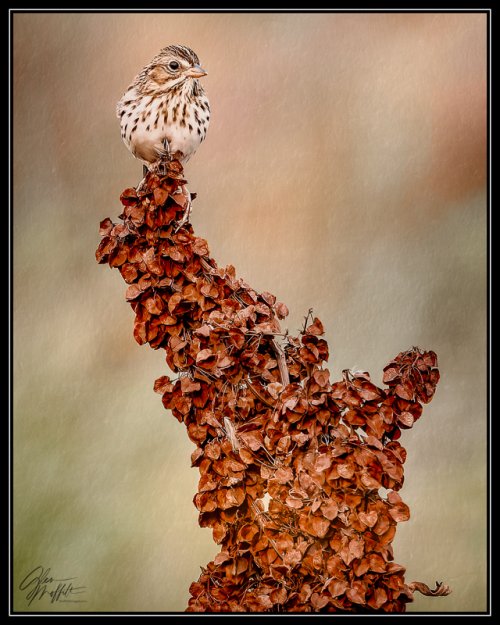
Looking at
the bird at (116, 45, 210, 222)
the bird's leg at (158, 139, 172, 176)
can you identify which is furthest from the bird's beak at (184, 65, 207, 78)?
the bird's leg at (158, 139, 172, 176)

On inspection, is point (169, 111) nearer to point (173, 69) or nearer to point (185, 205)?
point (173, 69)

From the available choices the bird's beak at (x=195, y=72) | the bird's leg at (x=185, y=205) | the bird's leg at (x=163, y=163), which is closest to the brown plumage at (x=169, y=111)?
the bird's beak at (x=195, y=72)

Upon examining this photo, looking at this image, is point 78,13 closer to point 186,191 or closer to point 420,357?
point 186,191

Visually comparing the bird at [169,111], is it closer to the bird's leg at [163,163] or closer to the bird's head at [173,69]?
the bird's head at [173,69]

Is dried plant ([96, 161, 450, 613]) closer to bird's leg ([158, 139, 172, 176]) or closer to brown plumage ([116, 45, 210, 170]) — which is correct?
bird's leg ([158, 139, 172, 176])

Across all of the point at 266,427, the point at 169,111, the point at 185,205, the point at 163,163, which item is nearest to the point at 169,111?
the point at 169,111

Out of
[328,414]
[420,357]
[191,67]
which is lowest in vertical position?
[328,414]
